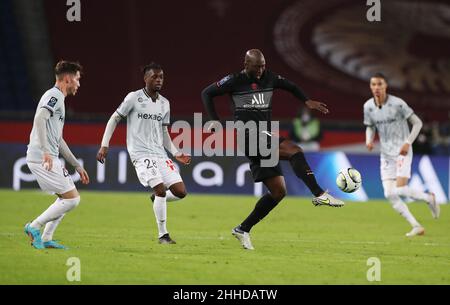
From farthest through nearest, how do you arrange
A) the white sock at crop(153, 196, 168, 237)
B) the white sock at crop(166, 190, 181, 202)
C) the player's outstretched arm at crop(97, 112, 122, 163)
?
the white sock at crop(166, 190, 181, 202)
the white sock at crop(153, 196, 168, 237)
the player's outstretched arm at crop(97, 112, 122, 163)

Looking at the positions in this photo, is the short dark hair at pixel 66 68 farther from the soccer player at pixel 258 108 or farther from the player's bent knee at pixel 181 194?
the player's bent knee at pixel 181 194

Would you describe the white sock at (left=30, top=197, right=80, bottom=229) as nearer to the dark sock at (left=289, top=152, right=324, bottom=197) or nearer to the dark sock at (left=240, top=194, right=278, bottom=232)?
the dark sock at (left=240, top=194, right=278, bottom=232)

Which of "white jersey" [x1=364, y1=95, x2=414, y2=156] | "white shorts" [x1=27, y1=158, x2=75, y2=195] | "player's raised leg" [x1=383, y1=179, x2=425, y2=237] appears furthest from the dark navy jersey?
"player's raised leg" [x1=383, y1=179, x2=425, y2=237]

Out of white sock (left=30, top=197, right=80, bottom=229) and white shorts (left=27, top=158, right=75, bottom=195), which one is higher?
white shorts (left=27, top=158, right=75, bottom=195)

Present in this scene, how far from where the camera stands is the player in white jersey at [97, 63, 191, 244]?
38.7 feet

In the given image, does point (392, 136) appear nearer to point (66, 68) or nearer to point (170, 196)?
point (170, 196)

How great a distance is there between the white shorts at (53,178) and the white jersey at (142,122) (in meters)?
1.39

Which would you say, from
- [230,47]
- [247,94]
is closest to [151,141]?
[247,94]

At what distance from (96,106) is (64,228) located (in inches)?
563

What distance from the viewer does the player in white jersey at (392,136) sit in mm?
14375

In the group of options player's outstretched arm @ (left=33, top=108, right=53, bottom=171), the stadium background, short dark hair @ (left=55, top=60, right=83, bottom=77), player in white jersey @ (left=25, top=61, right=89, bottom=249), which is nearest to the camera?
player's outstretched arm @ (left=33, top=108, right=53, bottom=171)

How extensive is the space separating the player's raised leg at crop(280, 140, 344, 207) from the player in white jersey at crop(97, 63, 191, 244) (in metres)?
1.29

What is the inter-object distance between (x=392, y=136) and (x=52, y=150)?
589cm
